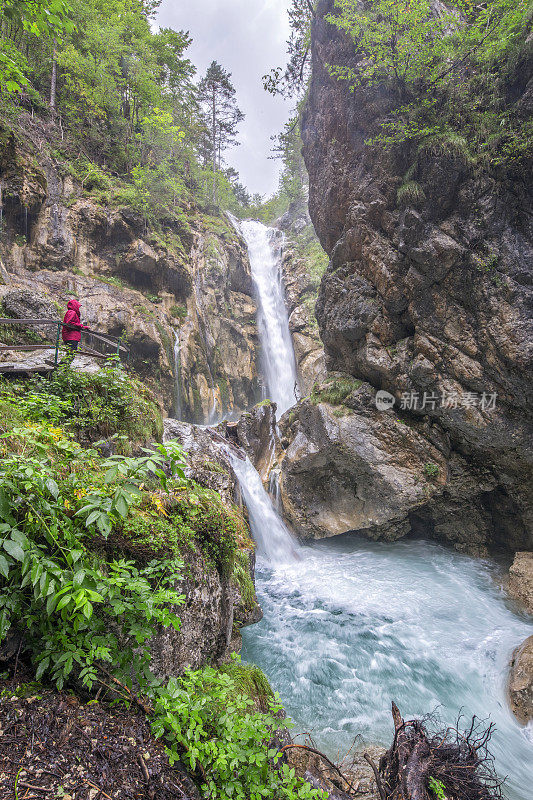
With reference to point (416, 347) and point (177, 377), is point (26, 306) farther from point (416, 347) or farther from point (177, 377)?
point (416, 347)

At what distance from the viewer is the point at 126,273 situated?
14898 millimetres

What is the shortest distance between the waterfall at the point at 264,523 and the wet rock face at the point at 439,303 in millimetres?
3319

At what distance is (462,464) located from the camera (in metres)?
9.98

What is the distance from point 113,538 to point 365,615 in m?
7.46

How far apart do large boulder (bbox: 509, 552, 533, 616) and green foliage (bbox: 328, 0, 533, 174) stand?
10176 millimetres

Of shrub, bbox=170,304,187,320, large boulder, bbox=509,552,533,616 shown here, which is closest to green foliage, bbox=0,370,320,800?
large boulder, bbox=509,552,533,616

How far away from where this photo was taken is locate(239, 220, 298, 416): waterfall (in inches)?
814

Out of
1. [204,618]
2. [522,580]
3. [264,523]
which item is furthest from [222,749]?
[522,580]

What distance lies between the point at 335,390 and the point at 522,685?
26.5 feet

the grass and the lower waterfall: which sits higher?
the grass

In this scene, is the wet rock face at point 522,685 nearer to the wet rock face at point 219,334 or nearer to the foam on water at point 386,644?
the foam on water at point 386,644

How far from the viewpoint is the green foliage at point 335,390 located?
11.3 m

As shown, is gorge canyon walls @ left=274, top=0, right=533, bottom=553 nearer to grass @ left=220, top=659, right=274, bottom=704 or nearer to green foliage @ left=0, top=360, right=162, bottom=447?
green foliage @ left=0, top=360, right=162, bottom=447

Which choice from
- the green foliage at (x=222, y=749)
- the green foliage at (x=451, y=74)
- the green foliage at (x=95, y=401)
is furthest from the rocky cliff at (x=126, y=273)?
the green foliage at (x=451, y=74)
